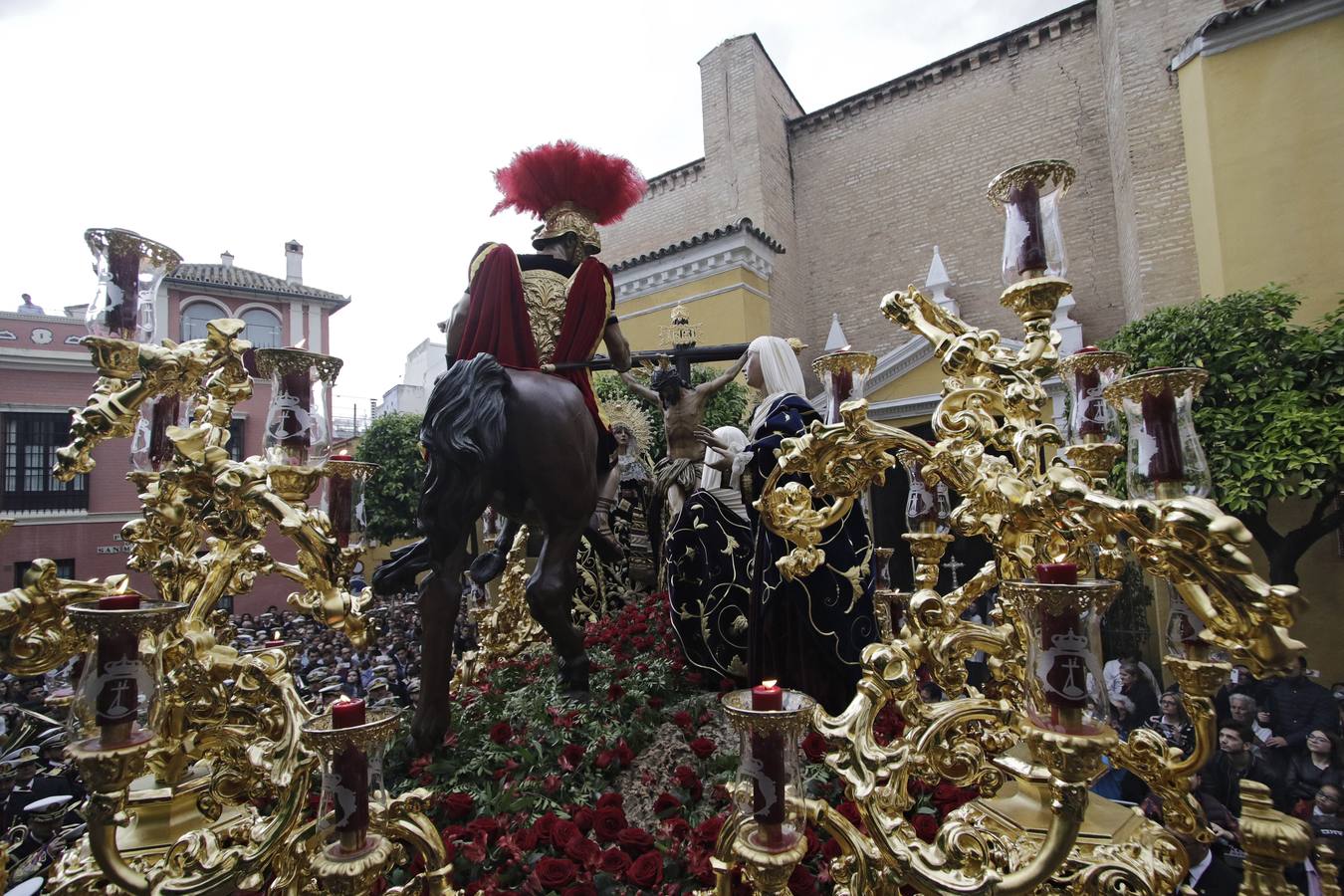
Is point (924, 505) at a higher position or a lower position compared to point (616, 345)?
lower

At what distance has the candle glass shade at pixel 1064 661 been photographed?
133cm

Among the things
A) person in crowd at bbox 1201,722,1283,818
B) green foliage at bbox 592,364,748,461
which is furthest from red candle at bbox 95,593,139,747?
green foliage at bbox 592,364,748,461

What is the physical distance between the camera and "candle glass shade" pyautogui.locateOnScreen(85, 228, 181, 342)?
6.53ft

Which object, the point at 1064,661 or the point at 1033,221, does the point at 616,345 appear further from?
the point at 1064,661

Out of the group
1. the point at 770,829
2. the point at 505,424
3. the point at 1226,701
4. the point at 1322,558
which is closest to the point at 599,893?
the point at 770,829

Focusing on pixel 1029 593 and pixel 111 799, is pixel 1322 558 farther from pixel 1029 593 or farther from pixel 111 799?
pixel 111 799

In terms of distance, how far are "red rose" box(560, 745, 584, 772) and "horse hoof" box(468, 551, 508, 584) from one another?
4.35 feet

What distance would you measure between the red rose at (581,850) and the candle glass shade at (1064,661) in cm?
136

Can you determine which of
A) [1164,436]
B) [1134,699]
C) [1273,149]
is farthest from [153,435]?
[1273,149]

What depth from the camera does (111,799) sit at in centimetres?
147

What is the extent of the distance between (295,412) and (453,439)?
55 cm

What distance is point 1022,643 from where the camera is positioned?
1.93 meters

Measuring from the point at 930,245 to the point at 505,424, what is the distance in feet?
41.5

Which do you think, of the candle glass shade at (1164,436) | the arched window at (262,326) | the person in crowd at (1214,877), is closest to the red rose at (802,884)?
the candle glass shade at (1164,436)
